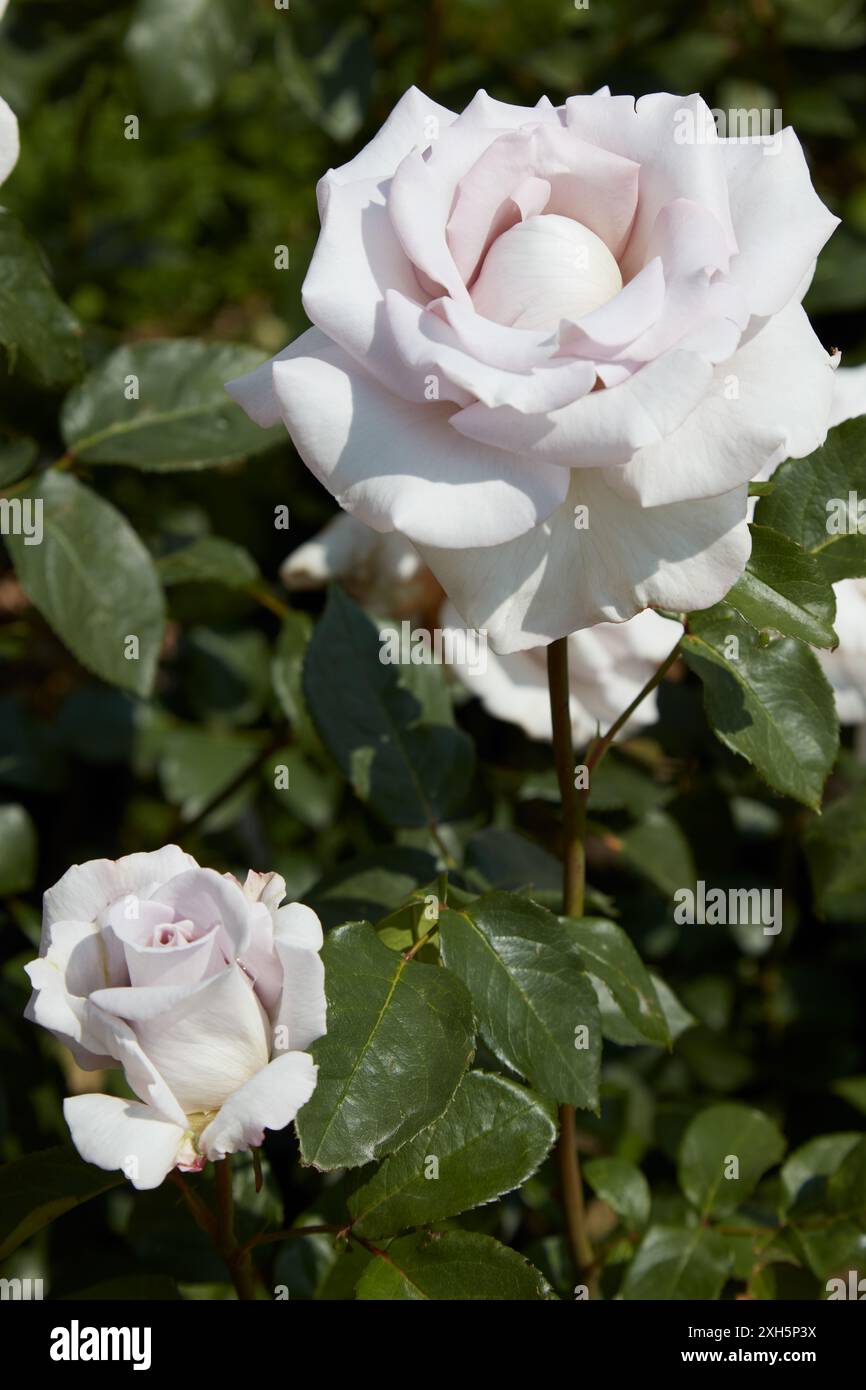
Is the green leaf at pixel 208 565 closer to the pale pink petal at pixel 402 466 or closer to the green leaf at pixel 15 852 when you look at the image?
the green leaf at pixel 15 852

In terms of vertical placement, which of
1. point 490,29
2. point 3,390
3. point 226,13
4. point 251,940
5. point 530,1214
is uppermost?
point 490,29

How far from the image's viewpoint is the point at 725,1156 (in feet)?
4.10

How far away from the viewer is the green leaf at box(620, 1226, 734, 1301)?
1.11 metres

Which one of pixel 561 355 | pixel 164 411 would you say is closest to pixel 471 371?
pixel 561 355

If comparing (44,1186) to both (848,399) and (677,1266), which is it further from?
(848,399)

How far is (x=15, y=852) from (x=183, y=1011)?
812 mm

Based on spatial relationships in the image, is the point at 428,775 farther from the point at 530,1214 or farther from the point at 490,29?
the point at 490,29

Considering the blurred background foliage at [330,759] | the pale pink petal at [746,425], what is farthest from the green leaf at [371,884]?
the pale pink petal at [746,425]

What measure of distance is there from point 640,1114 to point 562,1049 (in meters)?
0.74

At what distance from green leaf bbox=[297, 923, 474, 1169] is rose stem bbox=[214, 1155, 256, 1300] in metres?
0.07

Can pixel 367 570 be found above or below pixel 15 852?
above

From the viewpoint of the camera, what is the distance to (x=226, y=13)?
1.64 m
